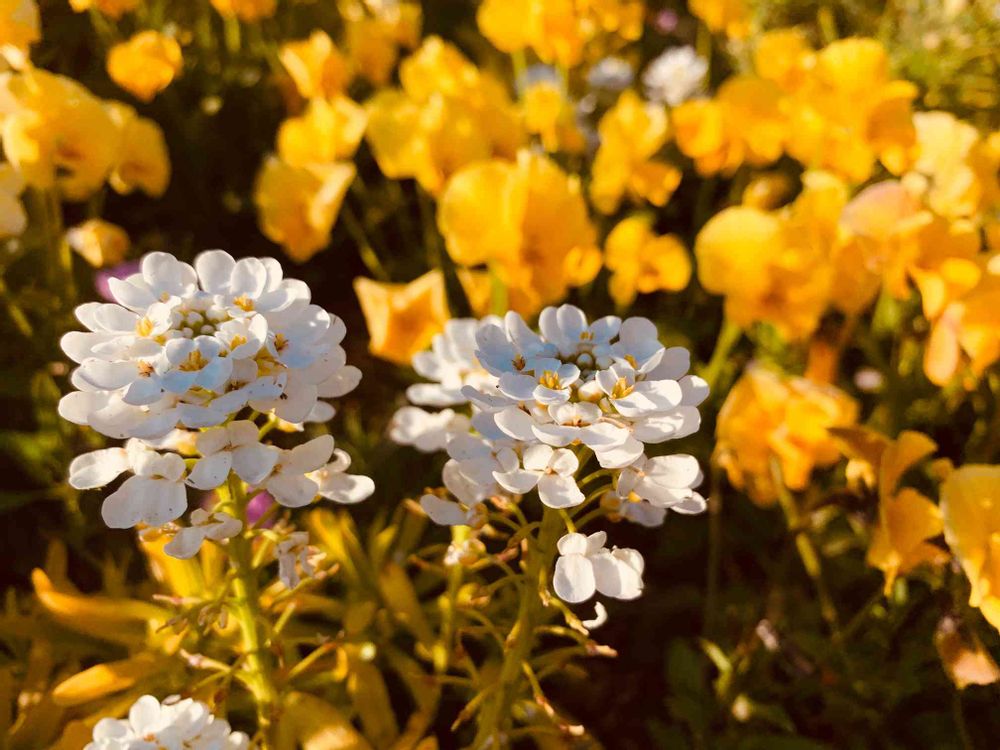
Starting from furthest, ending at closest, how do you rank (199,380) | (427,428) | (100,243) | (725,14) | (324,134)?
(725,14) → (324,134) → (100,243) → (427,428) → (199,380)

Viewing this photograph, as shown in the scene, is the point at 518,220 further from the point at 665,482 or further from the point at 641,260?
the point at 665,482

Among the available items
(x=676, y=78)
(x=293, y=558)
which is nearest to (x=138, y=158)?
(x=293, y=558)

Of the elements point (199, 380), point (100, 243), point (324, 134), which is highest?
point (199, 380)

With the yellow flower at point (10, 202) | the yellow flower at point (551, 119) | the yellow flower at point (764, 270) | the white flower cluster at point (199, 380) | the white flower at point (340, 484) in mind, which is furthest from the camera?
the yellow flower at point (551, 119)

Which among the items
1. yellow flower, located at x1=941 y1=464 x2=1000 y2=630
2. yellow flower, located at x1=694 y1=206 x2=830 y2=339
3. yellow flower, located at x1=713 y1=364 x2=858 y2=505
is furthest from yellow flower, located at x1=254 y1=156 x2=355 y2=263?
yellow flower, located at x1=941 y1=464 x2=1000 y2=630

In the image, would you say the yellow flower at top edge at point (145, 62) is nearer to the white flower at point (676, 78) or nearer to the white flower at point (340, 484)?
the white flower at point (340, 484)

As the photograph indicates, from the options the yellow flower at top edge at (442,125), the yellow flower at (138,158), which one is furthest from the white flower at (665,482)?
the yellow flower at (138,158)
